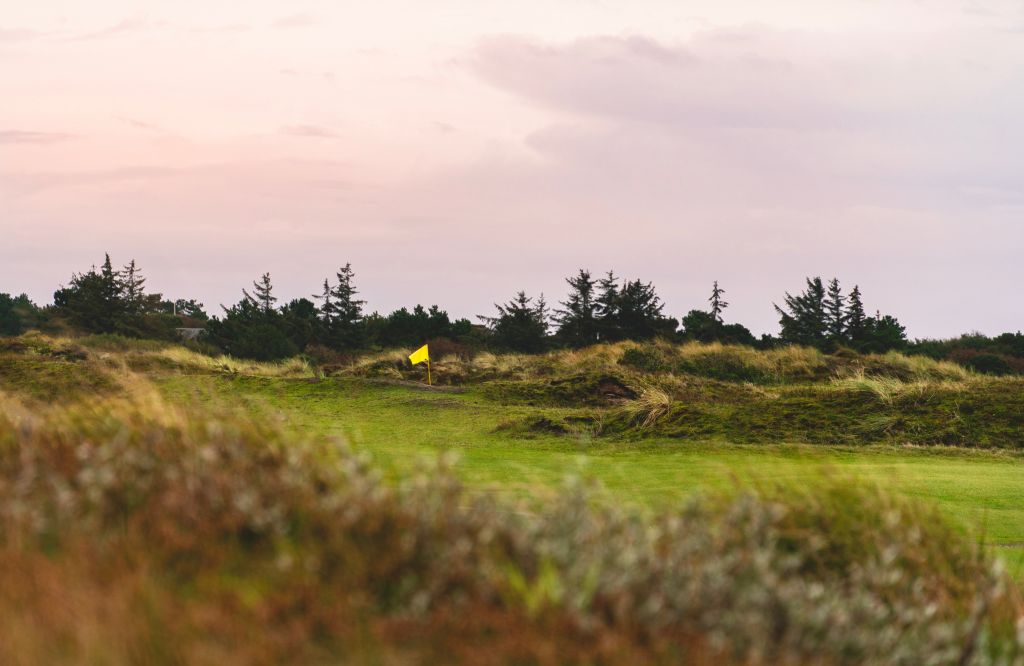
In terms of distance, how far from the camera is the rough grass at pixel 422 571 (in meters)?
4.02

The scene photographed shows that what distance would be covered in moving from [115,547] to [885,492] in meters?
4.73

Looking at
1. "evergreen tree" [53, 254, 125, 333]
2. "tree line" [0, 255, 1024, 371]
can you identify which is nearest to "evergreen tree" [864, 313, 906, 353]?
"tree line" [0, 255, 1024, 371]

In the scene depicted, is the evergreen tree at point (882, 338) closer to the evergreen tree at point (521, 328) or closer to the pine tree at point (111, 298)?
the evergreen tree at point (521, 328)

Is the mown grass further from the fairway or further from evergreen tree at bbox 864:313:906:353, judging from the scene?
evergreen tree at bbox 864:313:906:353

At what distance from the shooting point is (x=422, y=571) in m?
4.59

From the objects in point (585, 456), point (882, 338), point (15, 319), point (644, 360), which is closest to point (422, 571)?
point (585, 456)

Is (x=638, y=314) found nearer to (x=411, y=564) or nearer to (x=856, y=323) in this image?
(x=856, y=323)

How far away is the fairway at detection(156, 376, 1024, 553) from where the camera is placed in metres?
9.47

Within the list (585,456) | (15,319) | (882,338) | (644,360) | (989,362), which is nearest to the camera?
(585,456)

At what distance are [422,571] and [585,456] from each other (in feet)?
30.8

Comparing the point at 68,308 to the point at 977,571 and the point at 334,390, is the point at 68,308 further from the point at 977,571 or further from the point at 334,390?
the point at 977,571

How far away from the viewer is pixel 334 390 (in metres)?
22.5

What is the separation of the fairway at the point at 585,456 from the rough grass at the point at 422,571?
0.73 metres

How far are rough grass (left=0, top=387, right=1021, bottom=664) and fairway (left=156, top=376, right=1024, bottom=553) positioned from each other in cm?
73
